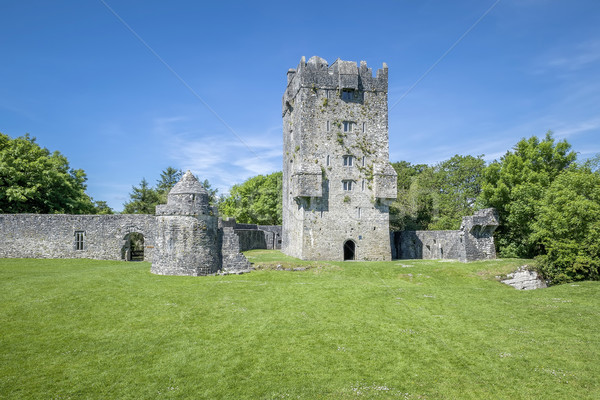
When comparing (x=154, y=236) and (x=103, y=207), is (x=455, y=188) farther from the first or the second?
(x=103, y=207)

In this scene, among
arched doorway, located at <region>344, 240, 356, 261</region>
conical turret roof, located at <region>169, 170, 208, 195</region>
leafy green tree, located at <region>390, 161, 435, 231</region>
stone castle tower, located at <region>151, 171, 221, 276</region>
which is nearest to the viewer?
stone castle tower, located at <region>151, 171, 221, 276</region>

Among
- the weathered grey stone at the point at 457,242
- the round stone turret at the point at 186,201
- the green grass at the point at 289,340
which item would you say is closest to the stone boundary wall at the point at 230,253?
the round stone turret at the point at 186,201

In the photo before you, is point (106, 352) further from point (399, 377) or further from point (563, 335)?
point (563, 335)

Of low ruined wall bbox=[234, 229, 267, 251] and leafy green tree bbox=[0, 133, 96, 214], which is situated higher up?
leafy green tree bbox=[0, 133, 96, 214]

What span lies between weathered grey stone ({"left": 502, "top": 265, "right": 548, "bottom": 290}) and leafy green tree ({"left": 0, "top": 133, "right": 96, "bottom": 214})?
40905mm

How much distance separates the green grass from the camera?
9.02m

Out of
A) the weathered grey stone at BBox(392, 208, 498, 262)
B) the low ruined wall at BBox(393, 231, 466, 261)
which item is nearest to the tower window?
the weathered grey stone at BBox(392, 208, 498, 262)

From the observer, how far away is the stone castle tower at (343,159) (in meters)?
32.6

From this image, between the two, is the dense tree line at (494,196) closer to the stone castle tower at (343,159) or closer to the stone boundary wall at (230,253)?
the stone castle tower at (343,159)

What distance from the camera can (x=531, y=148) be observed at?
34000mm

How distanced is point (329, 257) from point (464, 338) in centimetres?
2018

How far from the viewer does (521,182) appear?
3338cm

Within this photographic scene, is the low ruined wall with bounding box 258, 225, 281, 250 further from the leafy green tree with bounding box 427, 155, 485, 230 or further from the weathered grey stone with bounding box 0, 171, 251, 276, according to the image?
the weathered grey stone with bounding box 0, 171, 251, 276

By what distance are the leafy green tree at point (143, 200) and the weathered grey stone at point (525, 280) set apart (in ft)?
146
